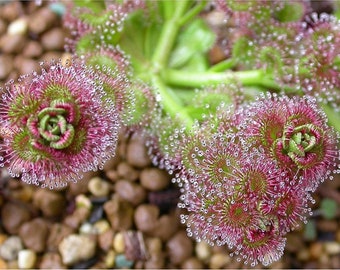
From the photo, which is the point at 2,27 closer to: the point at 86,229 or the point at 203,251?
the point at 86,229

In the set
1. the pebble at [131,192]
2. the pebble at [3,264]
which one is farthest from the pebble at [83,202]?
the pebble at [3,264]

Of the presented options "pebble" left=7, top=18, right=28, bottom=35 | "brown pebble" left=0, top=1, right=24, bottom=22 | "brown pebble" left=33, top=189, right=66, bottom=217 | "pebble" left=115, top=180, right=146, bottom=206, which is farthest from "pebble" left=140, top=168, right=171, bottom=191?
"brown pebble" left=0, top=1, right=24, bottom=22

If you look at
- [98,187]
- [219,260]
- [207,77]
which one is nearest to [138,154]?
[98,187]

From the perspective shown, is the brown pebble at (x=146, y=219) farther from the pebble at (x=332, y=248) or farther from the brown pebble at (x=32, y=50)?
the brown pebble at (x=32, y=50)

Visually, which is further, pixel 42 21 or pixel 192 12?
pixel 42 21

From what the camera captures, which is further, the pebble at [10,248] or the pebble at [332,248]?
the pebble at [332,248]

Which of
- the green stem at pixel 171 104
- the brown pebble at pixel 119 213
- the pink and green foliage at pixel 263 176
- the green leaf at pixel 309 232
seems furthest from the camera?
the green leaf at pixel 309 232
